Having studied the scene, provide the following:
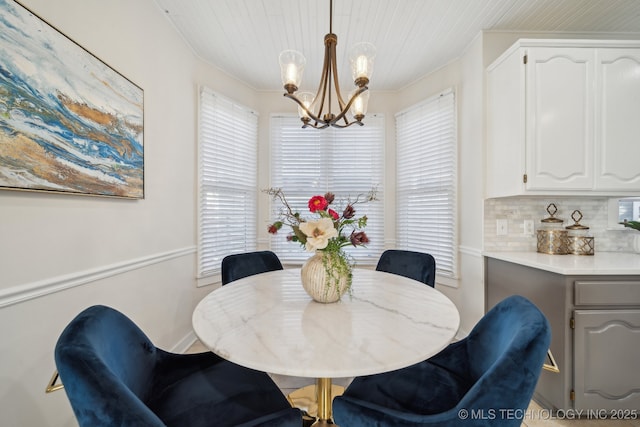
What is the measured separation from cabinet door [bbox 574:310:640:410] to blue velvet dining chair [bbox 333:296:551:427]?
0.93 meters

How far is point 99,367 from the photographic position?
62cm

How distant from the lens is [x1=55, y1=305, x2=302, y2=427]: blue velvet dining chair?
1.93 ft

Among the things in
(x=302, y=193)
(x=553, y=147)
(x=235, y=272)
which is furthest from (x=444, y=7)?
(x=235, y=272)

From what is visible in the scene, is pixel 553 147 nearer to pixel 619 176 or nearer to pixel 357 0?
pixel 619 176

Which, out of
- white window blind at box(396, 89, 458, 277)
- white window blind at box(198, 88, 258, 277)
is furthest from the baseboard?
white window blind at box(396, 89, 458, 277)

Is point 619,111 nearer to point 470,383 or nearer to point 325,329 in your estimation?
point 470,383

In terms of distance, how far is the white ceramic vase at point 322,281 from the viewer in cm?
122

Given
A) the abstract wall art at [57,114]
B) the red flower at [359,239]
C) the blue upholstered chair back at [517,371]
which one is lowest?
the blue upholstered chair back at [517,371]

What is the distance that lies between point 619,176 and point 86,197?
3.29m

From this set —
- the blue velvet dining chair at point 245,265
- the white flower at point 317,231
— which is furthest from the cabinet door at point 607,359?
the blue velvet dining chair at point 245,265

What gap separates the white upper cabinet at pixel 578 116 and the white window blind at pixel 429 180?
0.72 metres

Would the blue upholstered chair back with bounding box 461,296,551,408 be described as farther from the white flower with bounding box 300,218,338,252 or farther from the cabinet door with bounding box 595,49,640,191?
the cabinet door with bounding box 595,49,640,191

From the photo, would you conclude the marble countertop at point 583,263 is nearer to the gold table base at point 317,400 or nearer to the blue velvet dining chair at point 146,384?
the gold table base at point 317,400

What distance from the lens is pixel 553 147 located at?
1.90m
